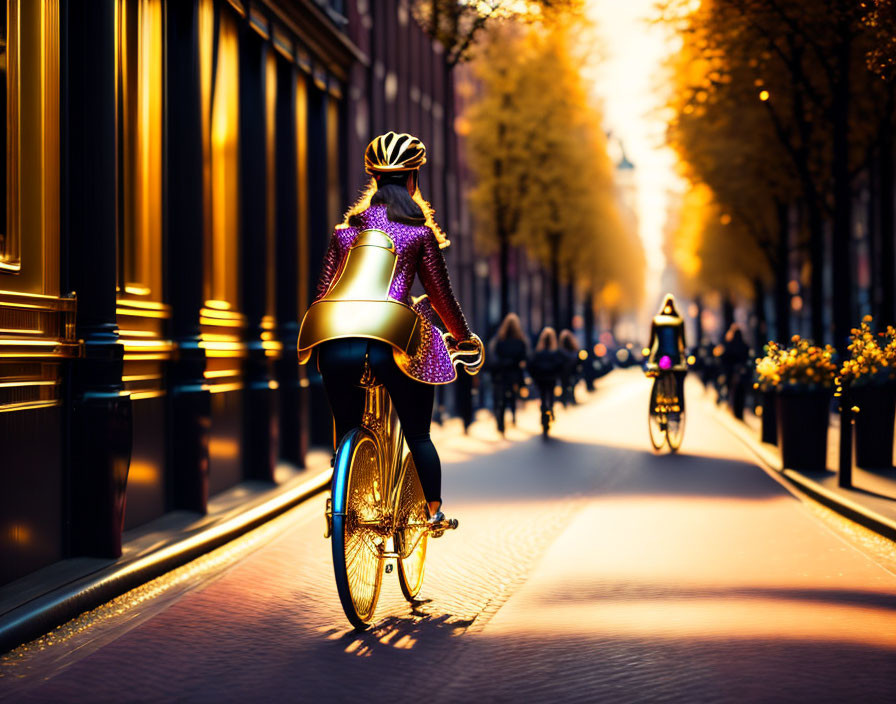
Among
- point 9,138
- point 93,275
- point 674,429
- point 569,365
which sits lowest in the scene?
point 674,429

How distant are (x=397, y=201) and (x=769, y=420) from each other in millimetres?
13838

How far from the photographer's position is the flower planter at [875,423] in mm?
15203

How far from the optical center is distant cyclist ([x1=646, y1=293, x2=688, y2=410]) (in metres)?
18.0

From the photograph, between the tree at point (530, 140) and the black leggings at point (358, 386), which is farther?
the tree at point (530, 140)

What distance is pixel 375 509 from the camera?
677cm

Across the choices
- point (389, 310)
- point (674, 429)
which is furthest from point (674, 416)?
point (389, 310)

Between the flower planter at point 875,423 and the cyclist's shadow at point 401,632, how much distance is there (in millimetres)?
9048

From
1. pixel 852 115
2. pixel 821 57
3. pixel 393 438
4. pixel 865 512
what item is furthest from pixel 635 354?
pixel 393 438

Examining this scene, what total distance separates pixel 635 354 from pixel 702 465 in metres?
56.7

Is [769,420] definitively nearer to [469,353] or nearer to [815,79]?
[815,79]

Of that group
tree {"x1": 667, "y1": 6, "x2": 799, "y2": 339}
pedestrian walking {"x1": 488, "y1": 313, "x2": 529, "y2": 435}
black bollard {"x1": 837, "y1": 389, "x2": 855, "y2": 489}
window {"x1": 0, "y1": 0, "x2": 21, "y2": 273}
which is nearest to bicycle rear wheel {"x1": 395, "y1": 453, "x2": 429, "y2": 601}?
window {"x1": 0, "y1": 0, "x2": 21, "y2": 273}

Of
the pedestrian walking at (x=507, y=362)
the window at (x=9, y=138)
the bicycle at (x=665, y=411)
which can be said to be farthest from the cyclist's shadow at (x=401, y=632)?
the pedestrian walking at (x=507, y=362)

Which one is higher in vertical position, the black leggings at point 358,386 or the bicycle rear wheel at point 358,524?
the black leggings at point 358,386

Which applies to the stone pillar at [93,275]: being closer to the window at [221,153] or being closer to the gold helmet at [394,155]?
the gold helmet at [394,155]
